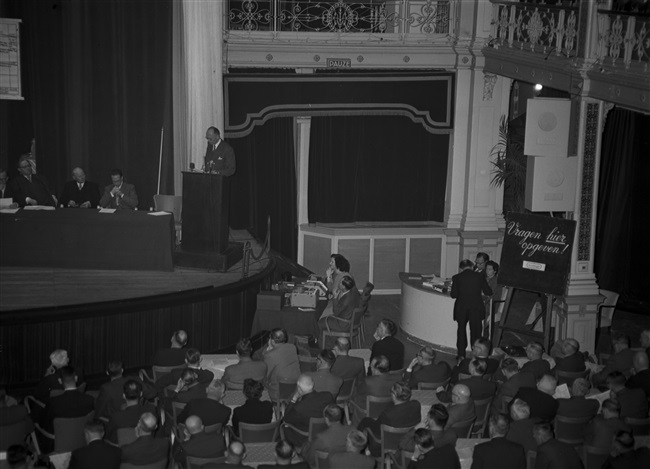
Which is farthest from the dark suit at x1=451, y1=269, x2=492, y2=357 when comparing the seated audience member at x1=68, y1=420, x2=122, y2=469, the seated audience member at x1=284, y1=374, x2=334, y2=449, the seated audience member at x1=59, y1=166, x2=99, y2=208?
the seated audience member at x1=68, y1=420, x2=122, y2=469

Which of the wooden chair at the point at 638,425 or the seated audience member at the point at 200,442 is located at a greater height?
the seated audience member at the point at 200,442

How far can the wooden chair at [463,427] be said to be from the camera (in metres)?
8.44

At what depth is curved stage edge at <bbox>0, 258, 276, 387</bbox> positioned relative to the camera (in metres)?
10.7

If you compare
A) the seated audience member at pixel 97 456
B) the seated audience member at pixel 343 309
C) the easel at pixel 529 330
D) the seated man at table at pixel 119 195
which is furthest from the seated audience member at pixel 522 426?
the seated man at table at pixel 119 195

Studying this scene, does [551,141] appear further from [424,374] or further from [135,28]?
[135,28]

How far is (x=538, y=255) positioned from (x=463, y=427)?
4.43 m

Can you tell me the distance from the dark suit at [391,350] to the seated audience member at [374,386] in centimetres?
95

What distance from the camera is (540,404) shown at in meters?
8.58

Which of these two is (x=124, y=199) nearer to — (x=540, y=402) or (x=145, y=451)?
(x=145, y=451)

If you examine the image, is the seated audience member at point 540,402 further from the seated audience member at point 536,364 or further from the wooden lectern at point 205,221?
the wooden lectern at point 205,221

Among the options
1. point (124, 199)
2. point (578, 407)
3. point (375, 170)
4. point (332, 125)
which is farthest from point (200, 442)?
point (375, 170)

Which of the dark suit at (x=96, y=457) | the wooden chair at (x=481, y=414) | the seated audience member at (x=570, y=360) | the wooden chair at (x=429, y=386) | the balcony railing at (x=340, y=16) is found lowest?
the wooden chair at (x=481, y=414)

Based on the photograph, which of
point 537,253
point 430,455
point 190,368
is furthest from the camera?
point 537,253

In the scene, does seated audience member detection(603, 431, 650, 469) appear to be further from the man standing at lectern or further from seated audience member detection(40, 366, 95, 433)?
the man standing at lectern
